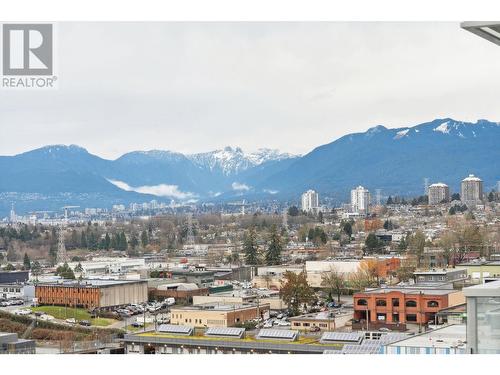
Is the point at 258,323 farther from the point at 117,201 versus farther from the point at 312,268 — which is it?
the point at 117,201

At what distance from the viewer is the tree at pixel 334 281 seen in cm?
1000

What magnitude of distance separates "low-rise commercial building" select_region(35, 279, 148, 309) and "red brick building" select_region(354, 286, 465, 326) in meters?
2.97

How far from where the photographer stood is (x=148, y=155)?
151ft

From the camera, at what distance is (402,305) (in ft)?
25.1

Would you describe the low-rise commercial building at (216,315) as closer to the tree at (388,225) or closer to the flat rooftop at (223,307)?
the flat rooftop at (223,307)

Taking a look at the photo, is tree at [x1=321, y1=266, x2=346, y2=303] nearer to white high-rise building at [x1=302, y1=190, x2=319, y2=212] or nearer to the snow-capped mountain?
white high-rise building at [x1=302, y1=190, x2=319, y2=212]

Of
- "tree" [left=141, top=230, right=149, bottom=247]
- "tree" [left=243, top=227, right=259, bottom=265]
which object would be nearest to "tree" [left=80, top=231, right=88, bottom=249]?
"tree" [left=141, top=230, right=149, bottom=247]

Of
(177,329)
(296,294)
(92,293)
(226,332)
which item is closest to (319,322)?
(226,332)

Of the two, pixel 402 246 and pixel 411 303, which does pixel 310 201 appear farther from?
pixel 411 303

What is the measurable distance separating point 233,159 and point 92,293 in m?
36.1

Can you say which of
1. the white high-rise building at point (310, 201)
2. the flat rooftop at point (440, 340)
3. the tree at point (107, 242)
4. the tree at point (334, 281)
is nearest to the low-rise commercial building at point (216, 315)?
the tree at point (334, 281)

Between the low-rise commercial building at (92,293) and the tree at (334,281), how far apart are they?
182 cm

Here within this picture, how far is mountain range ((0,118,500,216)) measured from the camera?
39.2 m
